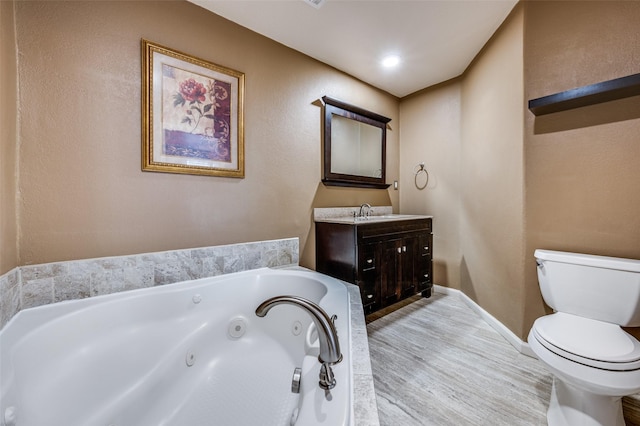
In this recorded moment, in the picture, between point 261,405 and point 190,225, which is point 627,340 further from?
point 190,225

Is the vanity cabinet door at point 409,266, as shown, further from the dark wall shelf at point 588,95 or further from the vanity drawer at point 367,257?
the dark wall shelf at point 588,95

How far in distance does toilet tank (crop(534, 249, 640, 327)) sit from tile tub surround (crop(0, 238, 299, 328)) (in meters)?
1.96

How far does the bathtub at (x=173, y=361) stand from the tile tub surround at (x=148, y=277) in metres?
0.05

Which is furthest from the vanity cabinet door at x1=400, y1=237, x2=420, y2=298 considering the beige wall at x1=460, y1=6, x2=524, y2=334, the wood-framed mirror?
the wood-framed mirror

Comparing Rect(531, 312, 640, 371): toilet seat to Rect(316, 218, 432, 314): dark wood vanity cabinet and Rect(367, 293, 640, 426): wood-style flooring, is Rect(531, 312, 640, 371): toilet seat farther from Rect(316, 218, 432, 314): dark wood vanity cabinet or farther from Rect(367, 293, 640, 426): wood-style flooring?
Rect(316, 218, 432, 314): dark wood vanity cabinet

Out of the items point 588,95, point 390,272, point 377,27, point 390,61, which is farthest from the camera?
point 390,61

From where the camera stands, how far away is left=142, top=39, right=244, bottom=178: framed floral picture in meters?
1.58

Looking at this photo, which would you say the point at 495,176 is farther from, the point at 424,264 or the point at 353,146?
the point at 353,146

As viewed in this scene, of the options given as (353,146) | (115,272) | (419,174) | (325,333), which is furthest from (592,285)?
(115,272)

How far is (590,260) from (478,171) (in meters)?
1.17

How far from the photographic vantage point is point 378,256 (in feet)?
7.11

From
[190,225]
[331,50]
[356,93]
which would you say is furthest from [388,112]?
[190,225]

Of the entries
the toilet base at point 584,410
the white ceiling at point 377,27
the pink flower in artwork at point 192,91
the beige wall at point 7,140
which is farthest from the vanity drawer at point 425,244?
the beige wall at point 7,140

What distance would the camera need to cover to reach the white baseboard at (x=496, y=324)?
1.72 meters
